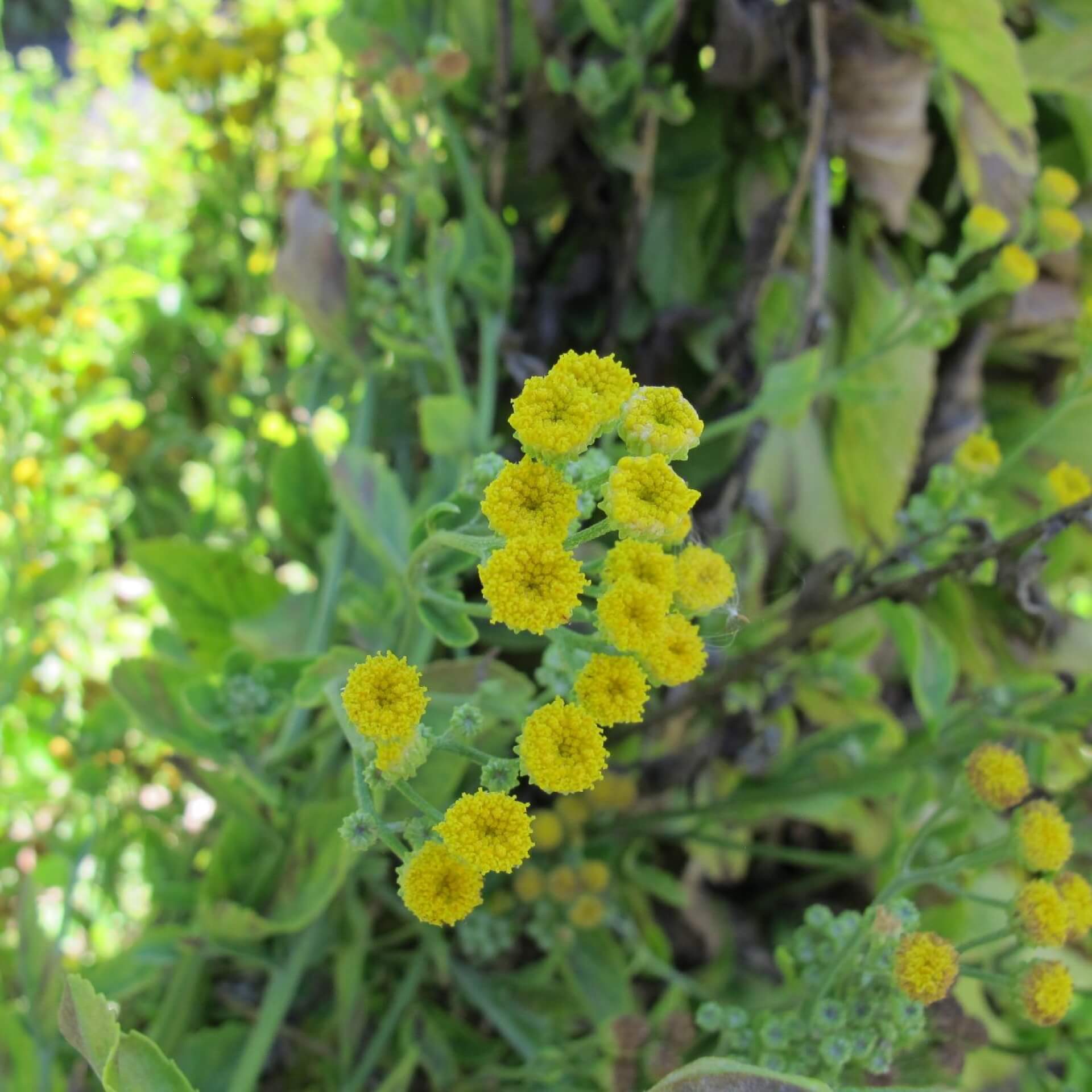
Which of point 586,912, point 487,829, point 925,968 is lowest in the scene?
point 586,912

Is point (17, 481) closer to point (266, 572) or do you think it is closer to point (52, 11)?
point (266, 572)

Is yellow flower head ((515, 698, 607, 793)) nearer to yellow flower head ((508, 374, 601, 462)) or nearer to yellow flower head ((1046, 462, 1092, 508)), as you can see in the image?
yellow flower head ((508, 374, 601, 462))

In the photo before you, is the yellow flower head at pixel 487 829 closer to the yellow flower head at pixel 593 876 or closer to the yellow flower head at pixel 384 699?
the yellow flower head at pixel 384 699

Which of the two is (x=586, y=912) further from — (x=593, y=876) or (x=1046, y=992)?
(x=1046, y=992)

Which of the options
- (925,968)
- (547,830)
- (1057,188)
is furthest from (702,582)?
(1057,188)

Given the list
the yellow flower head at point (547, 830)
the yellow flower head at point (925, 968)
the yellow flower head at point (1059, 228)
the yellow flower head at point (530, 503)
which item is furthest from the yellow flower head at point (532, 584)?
the yellow flower head at point (1059, 228)

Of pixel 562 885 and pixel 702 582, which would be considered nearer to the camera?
pixel 702 582
